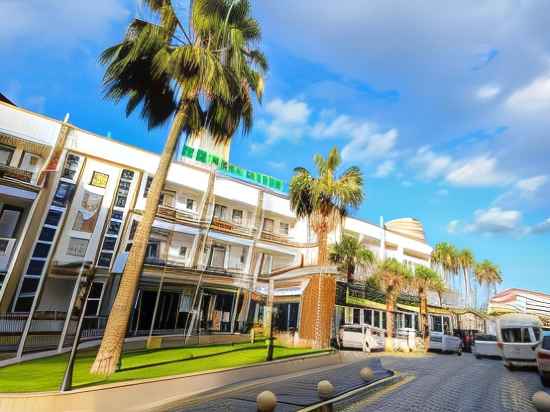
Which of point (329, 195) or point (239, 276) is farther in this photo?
point (239, 276)

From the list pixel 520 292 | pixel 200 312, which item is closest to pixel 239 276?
pixel 200 312

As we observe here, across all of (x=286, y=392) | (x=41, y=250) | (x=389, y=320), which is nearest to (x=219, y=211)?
(x=41, y=250)

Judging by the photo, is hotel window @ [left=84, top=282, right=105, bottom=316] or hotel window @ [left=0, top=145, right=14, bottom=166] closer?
hotel window @ [left=84, top=282, right=105, bottom=316]

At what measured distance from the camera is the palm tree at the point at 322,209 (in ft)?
57.9

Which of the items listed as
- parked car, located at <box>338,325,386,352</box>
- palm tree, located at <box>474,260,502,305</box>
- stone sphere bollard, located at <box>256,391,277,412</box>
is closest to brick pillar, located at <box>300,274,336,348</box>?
parked car, located at <box>338,325,386,352</box>

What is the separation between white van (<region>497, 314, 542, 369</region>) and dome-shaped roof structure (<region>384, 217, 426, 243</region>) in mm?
25015

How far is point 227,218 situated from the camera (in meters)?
27.9

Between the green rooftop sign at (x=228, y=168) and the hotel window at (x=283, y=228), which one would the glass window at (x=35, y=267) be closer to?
the green rooftop sign at (x=228, y=168)

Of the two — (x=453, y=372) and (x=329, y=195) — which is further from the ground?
(x=329, y=195)

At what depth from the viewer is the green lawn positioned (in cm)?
922

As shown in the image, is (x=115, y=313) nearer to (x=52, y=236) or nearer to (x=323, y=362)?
(x=323, y=362)

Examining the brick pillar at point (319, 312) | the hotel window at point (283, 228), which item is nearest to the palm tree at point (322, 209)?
the brick pillar at point (319, 312)

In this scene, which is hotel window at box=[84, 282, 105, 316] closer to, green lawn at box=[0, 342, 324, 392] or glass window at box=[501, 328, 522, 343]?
green lawn at box=[0, 342, 324, 392]

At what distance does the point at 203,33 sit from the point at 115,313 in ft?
35.2
